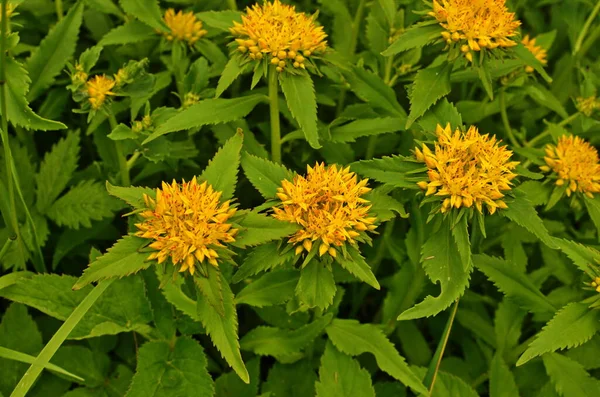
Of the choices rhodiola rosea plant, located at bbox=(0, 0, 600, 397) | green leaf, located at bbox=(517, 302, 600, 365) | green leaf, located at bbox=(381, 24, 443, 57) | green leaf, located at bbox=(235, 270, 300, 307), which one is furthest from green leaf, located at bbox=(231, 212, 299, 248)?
green leaf, located at bbox=(517, 302, 600, 365)

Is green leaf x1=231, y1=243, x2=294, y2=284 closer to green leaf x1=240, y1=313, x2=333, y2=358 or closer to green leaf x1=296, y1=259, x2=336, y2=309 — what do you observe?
green leaf x1=296, y1=259, x2=336, y2=309

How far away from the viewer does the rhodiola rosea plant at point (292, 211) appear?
66.3 inches

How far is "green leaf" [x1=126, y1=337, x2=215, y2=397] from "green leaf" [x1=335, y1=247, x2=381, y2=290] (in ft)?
2.19

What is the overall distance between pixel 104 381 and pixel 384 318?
46.0 inches

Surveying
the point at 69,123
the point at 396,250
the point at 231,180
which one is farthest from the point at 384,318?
the point at 69,123

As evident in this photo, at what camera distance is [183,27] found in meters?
2.49

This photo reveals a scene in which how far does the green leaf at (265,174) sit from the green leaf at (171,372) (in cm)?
64

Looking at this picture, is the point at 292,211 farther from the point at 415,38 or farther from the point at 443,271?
the point at 415,38

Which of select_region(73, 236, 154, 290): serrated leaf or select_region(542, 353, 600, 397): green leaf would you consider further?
select_region(542, 353, 600, 397): green leaf

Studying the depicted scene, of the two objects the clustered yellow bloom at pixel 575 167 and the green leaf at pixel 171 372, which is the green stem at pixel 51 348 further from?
A: the clustered yellow bloom at pixel 575 167

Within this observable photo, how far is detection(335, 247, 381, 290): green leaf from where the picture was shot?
1641mm

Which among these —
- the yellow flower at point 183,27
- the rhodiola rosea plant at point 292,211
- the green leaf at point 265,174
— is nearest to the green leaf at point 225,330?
the rhodiola rosea plant at point 292,211

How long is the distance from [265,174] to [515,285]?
3.51 feet

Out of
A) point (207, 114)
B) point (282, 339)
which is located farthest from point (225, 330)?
point (207, 114)
